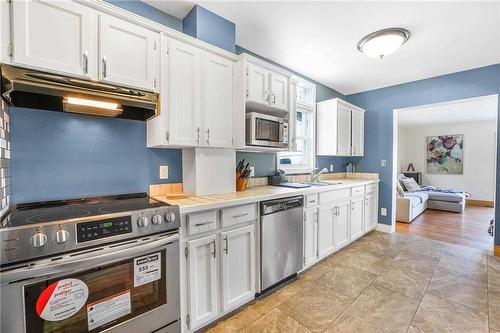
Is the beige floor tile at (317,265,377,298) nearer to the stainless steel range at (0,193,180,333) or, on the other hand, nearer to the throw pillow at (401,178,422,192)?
the stainless steel range at (0,193,180,333)

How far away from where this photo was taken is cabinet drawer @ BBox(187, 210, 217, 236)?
5.27ft

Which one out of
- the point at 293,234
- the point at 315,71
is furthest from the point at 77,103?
the point at 315,71

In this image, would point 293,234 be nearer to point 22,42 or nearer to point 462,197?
point 22,42

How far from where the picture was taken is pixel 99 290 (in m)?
1.23

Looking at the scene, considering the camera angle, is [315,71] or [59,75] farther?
[315,71]

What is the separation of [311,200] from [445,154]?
695 cm

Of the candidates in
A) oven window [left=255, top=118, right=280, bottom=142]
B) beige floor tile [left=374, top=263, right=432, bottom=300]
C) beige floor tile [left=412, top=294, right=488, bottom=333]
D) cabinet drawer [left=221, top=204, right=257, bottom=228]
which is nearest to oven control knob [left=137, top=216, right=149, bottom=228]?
cabinet drawer [left=221, top=204, right=257, bottom=228]

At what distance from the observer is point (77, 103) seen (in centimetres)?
145

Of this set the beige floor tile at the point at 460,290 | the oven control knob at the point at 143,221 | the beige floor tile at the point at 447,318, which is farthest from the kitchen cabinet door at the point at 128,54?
the beige floor tile at the point at 460,290

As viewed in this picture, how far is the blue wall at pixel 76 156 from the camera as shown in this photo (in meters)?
1.48

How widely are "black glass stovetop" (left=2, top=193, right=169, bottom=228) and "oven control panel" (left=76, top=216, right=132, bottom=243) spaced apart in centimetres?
8

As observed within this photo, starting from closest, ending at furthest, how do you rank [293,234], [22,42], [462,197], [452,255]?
[22,42]
[293,234]
[452,255]
[462,197]

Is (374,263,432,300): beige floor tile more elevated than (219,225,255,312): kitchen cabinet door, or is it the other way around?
(219,225,255,312): kitchen cabinet door

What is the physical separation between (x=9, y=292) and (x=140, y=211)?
1.99 feet
